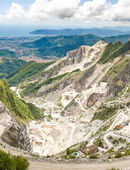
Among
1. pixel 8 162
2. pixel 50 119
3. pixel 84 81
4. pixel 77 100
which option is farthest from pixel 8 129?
pixel 84 81

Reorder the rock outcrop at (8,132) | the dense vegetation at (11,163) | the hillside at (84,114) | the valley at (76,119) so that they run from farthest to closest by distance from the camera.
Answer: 1. the rock outcrop at (8,132)
2. the hillside at (84,114)
3. the valley at (76,119)
4. the dense vegetation at (11,163)

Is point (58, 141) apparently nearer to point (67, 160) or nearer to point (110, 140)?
point (110, 140)

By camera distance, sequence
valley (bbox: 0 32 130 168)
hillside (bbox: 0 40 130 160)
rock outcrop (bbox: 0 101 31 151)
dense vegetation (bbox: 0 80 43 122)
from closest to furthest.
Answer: valley (bbox: 0 32 130 168), hillside (bbox: 0 40 130 160), rock outcrop (bbox: 0 101 31 151), dense vegetation (bbox: 0 80 43 122)

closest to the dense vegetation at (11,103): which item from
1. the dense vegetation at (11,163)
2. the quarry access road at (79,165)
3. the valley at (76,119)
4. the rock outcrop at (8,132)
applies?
the valley at (76,119)

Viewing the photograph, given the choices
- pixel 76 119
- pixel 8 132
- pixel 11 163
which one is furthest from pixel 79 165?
pixel 76 119

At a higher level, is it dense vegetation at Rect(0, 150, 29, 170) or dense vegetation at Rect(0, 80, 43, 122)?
dense vegetation at Rect(0, 150, 29, 170)

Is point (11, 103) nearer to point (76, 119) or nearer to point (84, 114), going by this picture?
point (76, 119)

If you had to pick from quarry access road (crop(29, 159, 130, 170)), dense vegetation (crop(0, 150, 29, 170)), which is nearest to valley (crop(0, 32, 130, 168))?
quarry access road (crop(29, 159, 130, 170))

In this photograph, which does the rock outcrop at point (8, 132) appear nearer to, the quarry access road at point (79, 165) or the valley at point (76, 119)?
the valley at point (76, 119)

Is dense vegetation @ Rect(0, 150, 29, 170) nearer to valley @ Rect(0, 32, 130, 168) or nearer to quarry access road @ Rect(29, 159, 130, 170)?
quarry access road @ Rect(29, 159, 130, 170)

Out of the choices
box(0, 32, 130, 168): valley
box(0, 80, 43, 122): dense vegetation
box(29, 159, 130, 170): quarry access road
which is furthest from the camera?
box(0, 80, 43, 122): dense vegetation
